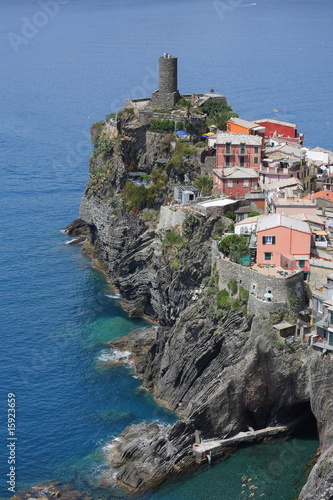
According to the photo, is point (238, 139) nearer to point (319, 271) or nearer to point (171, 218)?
point (171, 218)

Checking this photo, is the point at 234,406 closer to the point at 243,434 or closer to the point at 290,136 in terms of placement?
the point at 243,434

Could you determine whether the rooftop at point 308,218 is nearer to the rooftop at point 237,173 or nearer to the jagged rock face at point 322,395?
the rooftop at point 237,173

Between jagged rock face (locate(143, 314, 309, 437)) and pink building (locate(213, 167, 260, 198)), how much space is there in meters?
14.5

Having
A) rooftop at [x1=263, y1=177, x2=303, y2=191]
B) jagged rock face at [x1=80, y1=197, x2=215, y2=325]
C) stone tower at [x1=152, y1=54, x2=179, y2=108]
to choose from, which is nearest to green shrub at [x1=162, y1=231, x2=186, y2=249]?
jagged rock face at [x1=80, y1=197, x2=215, y2=325]

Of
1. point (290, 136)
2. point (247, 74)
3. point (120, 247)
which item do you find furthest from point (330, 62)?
point (120, 247)

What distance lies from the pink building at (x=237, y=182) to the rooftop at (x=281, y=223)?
35.3ft

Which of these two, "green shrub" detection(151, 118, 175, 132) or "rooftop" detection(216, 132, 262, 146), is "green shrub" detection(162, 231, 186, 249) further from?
"green shrub" detection(151, 118, 175, 132)

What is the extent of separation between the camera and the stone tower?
3590 inches

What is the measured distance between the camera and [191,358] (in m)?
65.7

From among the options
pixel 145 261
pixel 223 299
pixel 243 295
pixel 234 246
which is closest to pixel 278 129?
pixel 145 261

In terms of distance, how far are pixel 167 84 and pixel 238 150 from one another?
1573 cm

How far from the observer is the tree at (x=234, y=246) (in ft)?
212

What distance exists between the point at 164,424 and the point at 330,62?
145130mm

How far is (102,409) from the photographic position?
65750 millimetres
